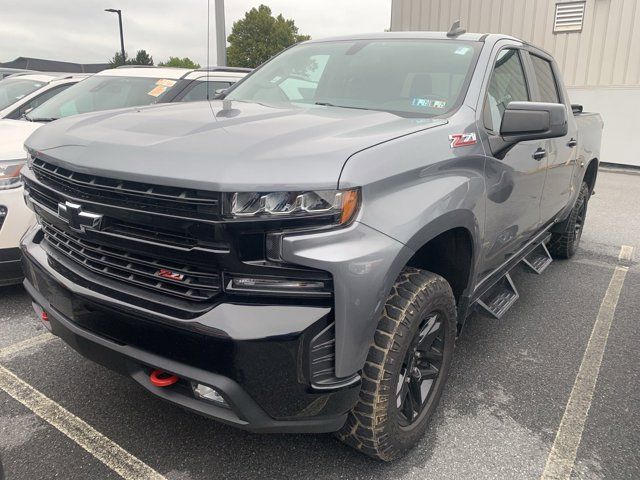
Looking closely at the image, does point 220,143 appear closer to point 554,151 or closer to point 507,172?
point 507,172

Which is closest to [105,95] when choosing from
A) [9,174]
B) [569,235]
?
[9,174]

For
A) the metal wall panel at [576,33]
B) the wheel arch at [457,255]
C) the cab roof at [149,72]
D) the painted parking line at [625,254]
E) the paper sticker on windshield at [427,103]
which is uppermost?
the metal wall panel at [576,33]

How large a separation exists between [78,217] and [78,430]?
1.05 meters

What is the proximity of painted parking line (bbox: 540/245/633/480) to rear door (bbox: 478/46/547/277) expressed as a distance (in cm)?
80

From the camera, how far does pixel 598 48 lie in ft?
45.4

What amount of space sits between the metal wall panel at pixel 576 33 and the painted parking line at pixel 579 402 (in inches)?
454

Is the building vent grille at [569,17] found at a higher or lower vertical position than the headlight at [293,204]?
higher

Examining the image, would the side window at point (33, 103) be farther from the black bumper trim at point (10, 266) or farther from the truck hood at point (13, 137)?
the black bumper trim at point (10, 266)

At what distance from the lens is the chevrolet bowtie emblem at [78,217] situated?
6.50 feet

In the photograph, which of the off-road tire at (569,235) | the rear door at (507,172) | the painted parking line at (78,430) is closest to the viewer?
the painted parking line at (78,430)

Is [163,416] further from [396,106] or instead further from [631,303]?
[631,303]

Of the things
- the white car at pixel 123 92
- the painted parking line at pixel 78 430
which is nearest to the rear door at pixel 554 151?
the white car at pixel 123 92

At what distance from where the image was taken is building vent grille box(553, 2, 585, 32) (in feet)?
45.5

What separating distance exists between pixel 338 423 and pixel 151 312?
2.52 ft
